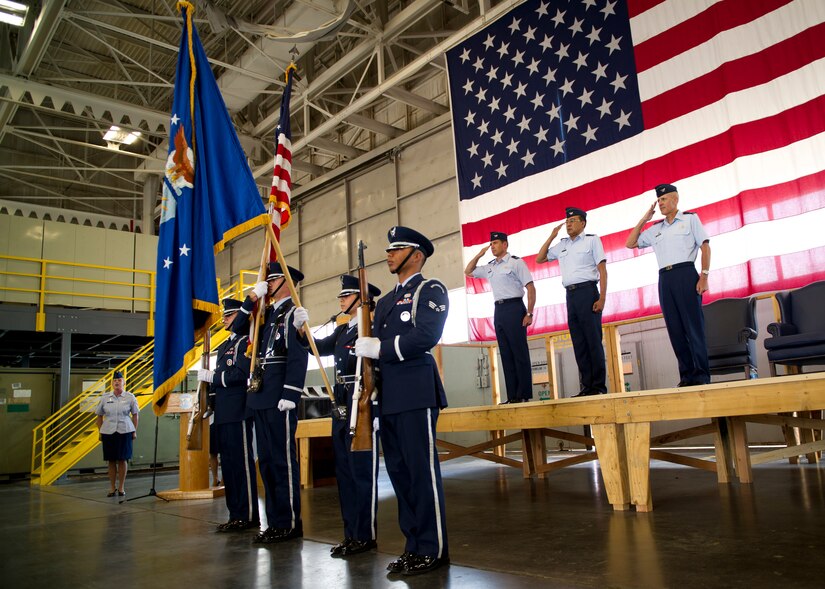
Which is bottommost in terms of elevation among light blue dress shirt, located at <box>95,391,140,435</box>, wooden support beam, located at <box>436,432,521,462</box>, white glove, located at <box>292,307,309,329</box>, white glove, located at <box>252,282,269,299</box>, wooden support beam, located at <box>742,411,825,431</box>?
wooden support beam, located at <box>436,432,521,462</box>

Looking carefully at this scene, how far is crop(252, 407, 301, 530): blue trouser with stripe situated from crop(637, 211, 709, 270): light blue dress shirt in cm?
315

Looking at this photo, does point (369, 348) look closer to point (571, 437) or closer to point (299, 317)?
point (299, 317)

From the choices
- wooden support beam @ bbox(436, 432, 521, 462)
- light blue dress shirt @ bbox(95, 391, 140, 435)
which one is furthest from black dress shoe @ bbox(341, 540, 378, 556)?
light blue dress shirt @ bbox(95, 391, 140, 435)

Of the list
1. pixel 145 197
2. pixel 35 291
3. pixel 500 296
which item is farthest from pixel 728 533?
pixel 145 197

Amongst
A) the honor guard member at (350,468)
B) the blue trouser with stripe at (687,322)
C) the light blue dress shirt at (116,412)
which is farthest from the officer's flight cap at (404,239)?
the light blue dress shirt at (116,412)

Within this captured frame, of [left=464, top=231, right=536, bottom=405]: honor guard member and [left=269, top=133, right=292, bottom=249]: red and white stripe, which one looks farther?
[left=464, top=231, right=536, bottom=405]: honor guard member

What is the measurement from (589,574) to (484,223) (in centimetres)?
591

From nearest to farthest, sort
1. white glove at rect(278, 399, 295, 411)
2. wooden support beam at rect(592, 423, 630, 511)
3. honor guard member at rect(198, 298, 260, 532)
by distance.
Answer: white glove at rect(278, 399, 295, 411), wooden support beam at rect(592, 423, 630, 511), honor guard member at rect(198, 298, 260, 532)

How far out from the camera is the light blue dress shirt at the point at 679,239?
4.86 m

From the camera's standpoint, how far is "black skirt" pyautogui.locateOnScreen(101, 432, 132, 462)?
8359 millimetres

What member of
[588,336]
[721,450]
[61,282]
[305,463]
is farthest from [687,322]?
[61,282]

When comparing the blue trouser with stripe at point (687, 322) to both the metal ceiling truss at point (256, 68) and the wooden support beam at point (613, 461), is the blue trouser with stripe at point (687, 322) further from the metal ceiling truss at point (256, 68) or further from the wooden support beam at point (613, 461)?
the metal ceiling truss at point (256, 68)

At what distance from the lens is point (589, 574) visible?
2.50 metres

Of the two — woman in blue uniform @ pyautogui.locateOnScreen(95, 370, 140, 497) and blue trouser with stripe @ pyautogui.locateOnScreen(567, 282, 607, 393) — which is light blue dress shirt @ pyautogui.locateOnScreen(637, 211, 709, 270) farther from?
woman in blue uniform @ pyautogui.locateOnScreen(95, 370, 140, 497)
